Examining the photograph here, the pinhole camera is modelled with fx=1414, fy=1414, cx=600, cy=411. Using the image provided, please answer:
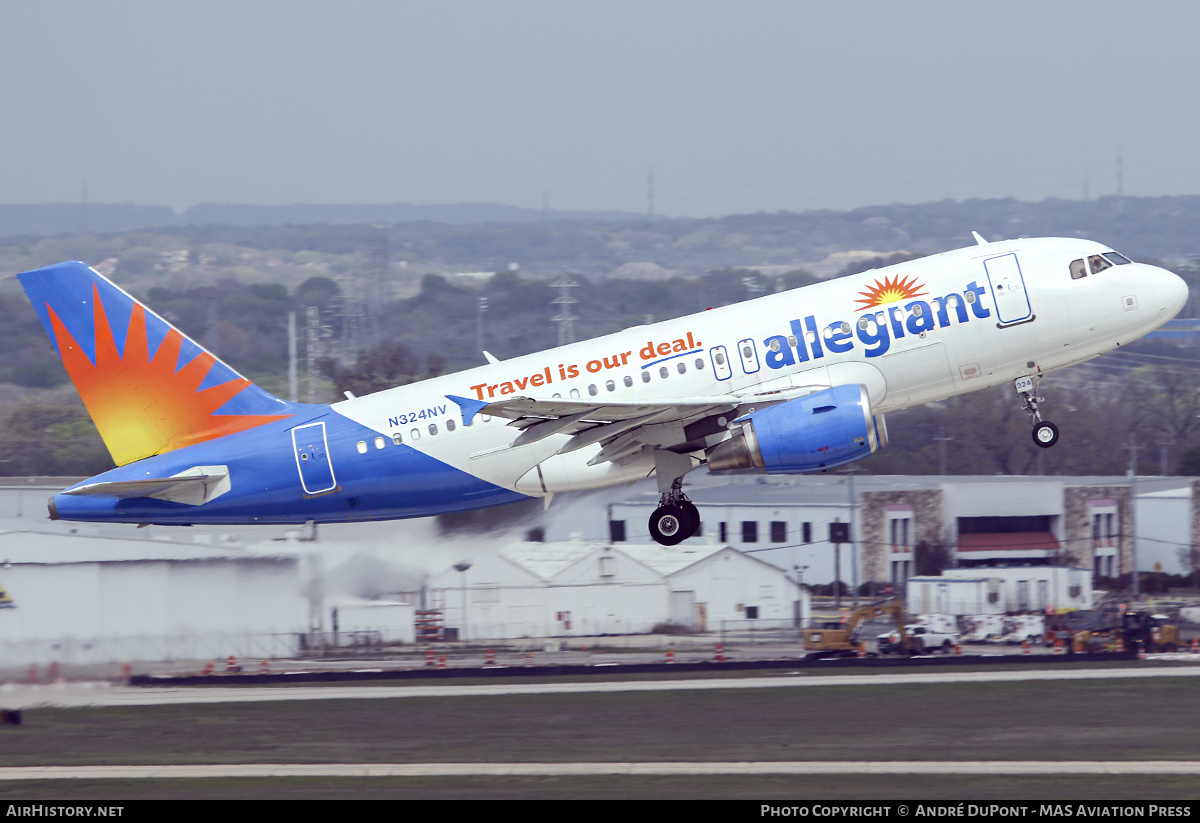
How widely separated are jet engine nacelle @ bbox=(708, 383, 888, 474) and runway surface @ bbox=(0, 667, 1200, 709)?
48.1 ft

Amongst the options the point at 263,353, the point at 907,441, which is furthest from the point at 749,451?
the point at 263,353

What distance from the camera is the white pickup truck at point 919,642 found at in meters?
49.8

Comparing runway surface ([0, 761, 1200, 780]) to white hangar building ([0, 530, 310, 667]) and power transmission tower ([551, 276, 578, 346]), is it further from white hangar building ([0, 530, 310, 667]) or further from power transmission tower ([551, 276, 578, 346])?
power transmission tower ([551, 276, 578, 346])

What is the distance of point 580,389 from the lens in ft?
100

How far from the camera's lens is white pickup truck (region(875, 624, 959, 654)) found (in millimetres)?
49812

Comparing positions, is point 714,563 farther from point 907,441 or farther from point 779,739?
point 907,441

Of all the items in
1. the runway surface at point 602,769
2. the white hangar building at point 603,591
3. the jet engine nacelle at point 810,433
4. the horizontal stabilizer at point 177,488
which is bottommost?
the runway surface at point 602,769

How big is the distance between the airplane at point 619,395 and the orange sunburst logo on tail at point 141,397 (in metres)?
0.05

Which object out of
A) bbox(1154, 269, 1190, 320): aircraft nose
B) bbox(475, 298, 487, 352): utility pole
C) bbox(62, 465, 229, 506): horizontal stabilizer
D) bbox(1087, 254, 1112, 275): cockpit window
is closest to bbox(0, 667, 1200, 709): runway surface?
bbox(62, 465, 229, 506): horizontal stabilizer

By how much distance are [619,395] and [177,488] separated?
10.2m

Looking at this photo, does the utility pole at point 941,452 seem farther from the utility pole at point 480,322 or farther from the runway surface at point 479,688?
the utility pole at point 480,322

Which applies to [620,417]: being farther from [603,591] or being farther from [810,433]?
[603,591]

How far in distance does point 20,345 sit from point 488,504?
436 ft

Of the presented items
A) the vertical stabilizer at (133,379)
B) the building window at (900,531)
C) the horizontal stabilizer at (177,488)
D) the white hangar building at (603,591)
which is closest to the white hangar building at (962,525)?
the building window at (900,531)
